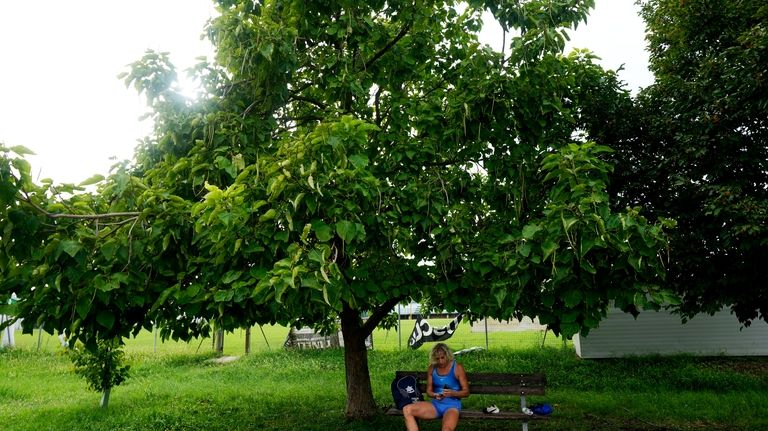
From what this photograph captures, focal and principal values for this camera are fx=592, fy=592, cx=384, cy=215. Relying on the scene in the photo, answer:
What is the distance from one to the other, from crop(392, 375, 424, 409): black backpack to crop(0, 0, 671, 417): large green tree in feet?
2.79

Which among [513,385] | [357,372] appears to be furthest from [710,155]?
[357,372]

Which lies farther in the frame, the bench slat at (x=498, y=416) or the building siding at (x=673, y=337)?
the building siding at (x=673, y=337)

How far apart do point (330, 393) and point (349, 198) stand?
644 centimetres

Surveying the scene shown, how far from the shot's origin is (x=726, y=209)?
6.30 meters

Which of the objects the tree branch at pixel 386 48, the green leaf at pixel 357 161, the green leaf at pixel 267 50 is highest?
the tree branch at pixel 386 48

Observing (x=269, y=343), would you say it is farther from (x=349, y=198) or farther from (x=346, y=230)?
(x=346, y=230)

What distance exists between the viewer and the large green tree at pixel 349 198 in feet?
13.1

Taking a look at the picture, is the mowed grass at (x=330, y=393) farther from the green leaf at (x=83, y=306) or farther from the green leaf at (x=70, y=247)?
the green leaf at (x=70, y=247)

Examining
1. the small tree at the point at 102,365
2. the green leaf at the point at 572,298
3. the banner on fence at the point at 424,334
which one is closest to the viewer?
the green leaf at the point at 572,298

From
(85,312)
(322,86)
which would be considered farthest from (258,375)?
(85,312)

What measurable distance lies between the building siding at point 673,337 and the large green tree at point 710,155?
6057 mm

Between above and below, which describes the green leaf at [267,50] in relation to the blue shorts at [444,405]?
above

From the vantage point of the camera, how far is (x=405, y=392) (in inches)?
232

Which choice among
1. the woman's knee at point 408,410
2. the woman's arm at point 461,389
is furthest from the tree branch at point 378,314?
the woman's knee at point 408,410
